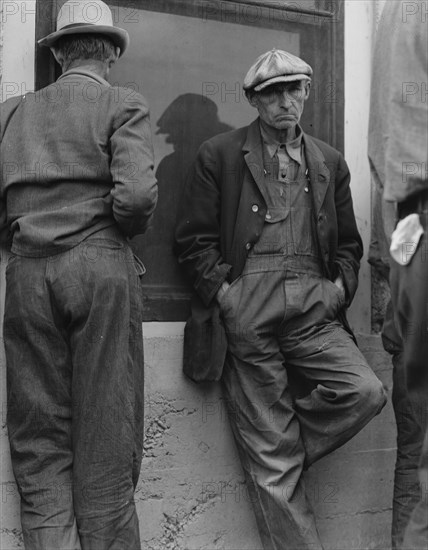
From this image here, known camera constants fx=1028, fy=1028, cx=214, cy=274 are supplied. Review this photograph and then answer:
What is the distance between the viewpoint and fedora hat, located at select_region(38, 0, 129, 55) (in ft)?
14.1

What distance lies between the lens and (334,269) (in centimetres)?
488

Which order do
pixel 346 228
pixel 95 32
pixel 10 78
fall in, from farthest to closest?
pixel 346 228 → pixel 10 78 → pixel 95 32

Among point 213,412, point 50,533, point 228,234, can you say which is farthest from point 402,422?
point 50,533

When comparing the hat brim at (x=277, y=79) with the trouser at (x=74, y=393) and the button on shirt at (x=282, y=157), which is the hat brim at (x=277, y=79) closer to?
the button on shirt at (x=282, y=157)

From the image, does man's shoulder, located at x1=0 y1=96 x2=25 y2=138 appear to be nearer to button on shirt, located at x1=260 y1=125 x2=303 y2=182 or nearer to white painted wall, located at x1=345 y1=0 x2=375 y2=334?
button on shirt, located at x1=260 y1=125 x2=303 y2=182

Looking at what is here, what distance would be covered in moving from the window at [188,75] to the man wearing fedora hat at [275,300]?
145mm

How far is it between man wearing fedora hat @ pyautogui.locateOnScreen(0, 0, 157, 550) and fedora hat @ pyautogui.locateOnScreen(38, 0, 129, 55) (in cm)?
26

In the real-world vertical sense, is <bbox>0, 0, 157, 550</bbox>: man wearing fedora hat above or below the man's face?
below

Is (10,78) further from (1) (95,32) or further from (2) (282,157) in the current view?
(2) (282,157)

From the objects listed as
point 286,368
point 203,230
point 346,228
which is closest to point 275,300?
point 286,368

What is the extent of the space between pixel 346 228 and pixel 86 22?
1571 millimetres

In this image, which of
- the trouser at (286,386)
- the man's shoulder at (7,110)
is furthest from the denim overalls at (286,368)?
the man's shoulder at (7,110)

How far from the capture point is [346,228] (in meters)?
4.96

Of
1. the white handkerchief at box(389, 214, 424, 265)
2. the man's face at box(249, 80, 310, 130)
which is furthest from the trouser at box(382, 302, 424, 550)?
the white handkerchief at box(389, 214, 424, 265)
